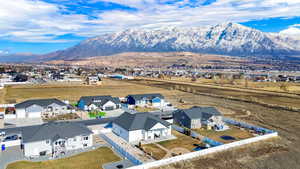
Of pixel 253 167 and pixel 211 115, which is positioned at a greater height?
pixel 211 115

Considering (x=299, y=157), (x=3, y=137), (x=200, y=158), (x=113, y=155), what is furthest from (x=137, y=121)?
(x=299, y=157)

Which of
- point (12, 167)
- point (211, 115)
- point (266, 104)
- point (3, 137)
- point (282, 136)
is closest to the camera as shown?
point (12, 167)

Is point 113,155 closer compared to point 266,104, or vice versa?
point 113,155

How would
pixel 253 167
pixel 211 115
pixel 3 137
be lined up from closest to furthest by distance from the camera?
1. pixel 253 167
2. pixel 3 137
3. pixel 211 115

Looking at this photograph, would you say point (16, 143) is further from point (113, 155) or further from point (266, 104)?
point (266, 104)

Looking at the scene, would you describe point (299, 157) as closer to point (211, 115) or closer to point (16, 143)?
point (211, 115)

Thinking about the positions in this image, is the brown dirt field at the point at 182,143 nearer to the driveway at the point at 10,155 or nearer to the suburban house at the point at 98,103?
the driveway at the point at 10,155

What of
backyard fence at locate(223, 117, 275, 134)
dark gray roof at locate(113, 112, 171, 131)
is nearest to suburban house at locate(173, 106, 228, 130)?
backyard fence at locate(223, 117, 275, 134)
